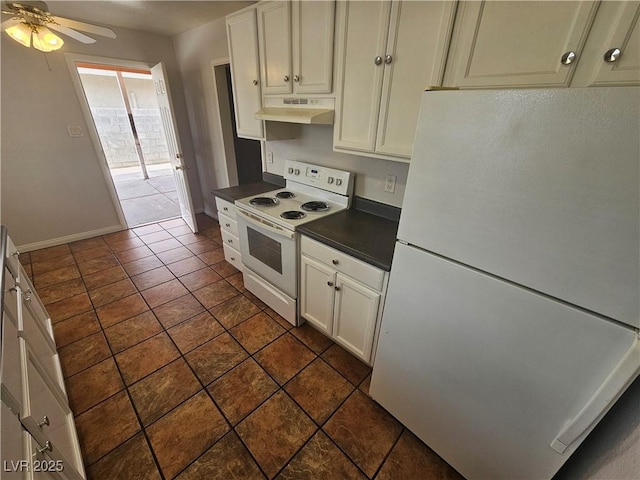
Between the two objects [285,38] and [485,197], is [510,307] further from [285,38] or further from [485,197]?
[285,38]

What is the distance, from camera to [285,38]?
176cm

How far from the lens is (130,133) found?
7035 mm

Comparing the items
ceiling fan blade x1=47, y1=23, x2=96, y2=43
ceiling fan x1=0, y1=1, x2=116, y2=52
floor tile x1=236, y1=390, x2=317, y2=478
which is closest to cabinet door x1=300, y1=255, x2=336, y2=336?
floor tile x1=236, y1=390, x2=317, y2=478

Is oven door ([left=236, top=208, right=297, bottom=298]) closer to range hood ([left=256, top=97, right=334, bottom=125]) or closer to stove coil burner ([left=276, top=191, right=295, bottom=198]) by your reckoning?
stove coil burner ([left=276, top=191, right=295, bottom=198])

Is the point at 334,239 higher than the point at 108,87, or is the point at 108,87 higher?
the point at 108,87

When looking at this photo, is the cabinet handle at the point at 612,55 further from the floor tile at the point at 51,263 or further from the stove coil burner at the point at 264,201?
the floor tile at the point at 51,263

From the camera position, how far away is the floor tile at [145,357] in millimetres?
1747

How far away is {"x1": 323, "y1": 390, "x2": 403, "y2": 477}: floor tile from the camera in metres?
1.36

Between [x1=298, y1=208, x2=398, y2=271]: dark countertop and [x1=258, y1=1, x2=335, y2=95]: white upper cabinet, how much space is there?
0.85 m


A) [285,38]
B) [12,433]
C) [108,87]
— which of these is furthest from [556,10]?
[108,87]

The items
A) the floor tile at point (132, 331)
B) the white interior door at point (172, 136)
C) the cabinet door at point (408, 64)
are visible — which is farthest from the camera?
the white interior door at point (172, 136)

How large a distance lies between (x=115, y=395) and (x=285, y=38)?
2527 mm

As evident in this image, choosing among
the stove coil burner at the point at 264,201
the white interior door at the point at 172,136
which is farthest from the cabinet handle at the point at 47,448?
the white interior door at the point at 172,136

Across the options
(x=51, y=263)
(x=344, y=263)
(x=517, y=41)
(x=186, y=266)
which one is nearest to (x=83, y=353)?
(x=186, y=266)
